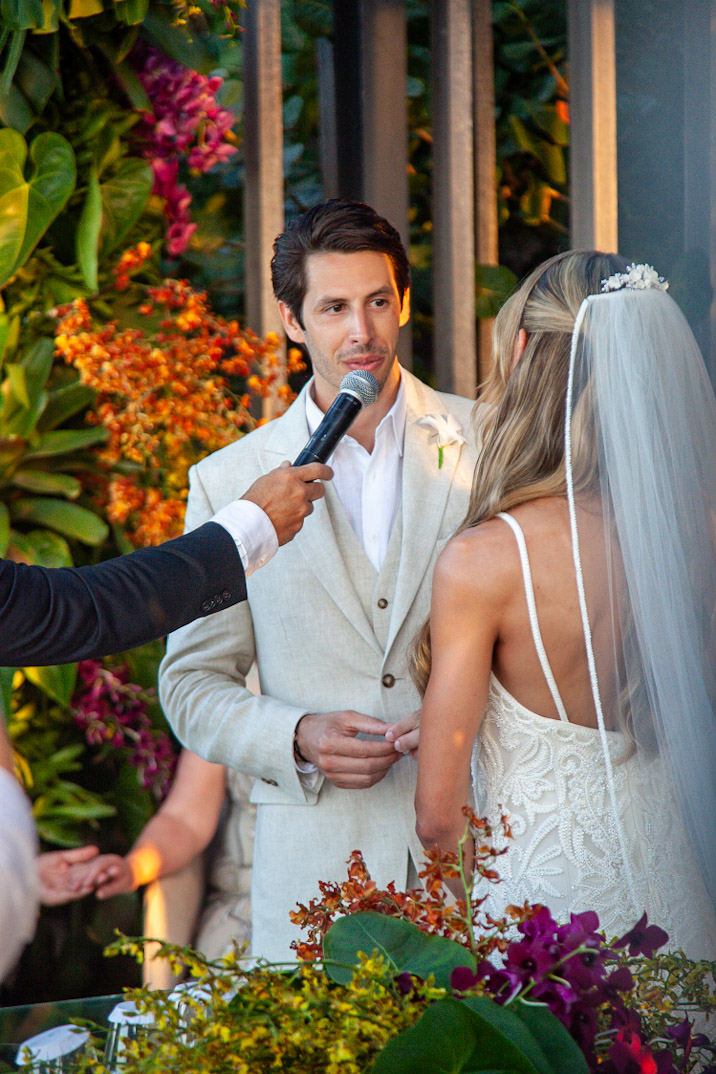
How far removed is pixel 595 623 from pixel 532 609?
96 millimetres

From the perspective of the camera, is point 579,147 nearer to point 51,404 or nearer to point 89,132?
point 89,132

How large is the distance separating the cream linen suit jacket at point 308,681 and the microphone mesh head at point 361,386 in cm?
37

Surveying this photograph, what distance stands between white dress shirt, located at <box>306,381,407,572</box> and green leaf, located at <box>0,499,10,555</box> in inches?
34.6

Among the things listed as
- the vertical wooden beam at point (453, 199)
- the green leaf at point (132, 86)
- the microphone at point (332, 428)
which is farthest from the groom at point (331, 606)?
the green leaf at point (132, 86)

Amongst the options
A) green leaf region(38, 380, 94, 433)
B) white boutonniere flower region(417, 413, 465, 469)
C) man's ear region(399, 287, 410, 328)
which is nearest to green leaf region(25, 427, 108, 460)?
green leaf region(38, 380, 94, 433)

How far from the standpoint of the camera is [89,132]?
2555mm

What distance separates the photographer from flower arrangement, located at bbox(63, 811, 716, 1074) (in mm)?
674

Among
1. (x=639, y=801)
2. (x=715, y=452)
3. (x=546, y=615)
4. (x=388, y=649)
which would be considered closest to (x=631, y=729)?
(x=639, y=801)

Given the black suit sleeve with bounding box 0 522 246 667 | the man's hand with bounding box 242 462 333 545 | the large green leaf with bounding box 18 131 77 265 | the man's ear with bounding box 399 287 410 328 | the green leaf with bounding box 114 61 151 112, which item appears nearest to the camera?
the black suit sleeve with bounding box 0 522 246 667

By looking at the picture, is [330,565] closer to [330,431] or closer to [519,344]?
[330,431]

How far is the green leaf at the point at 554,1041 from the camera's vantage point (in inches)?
27.9

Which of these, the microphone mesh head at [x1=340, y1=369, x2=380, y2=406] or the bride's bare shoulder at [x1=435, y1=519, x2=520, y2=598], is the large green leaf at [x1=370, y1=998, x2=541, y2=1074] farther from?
the microphone mesh head at [x1=340, y1=369, x2=380, y2=406]

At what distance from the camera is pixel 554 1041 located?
72 centimetres

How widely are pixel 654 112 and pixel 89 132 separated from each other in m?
1.48
